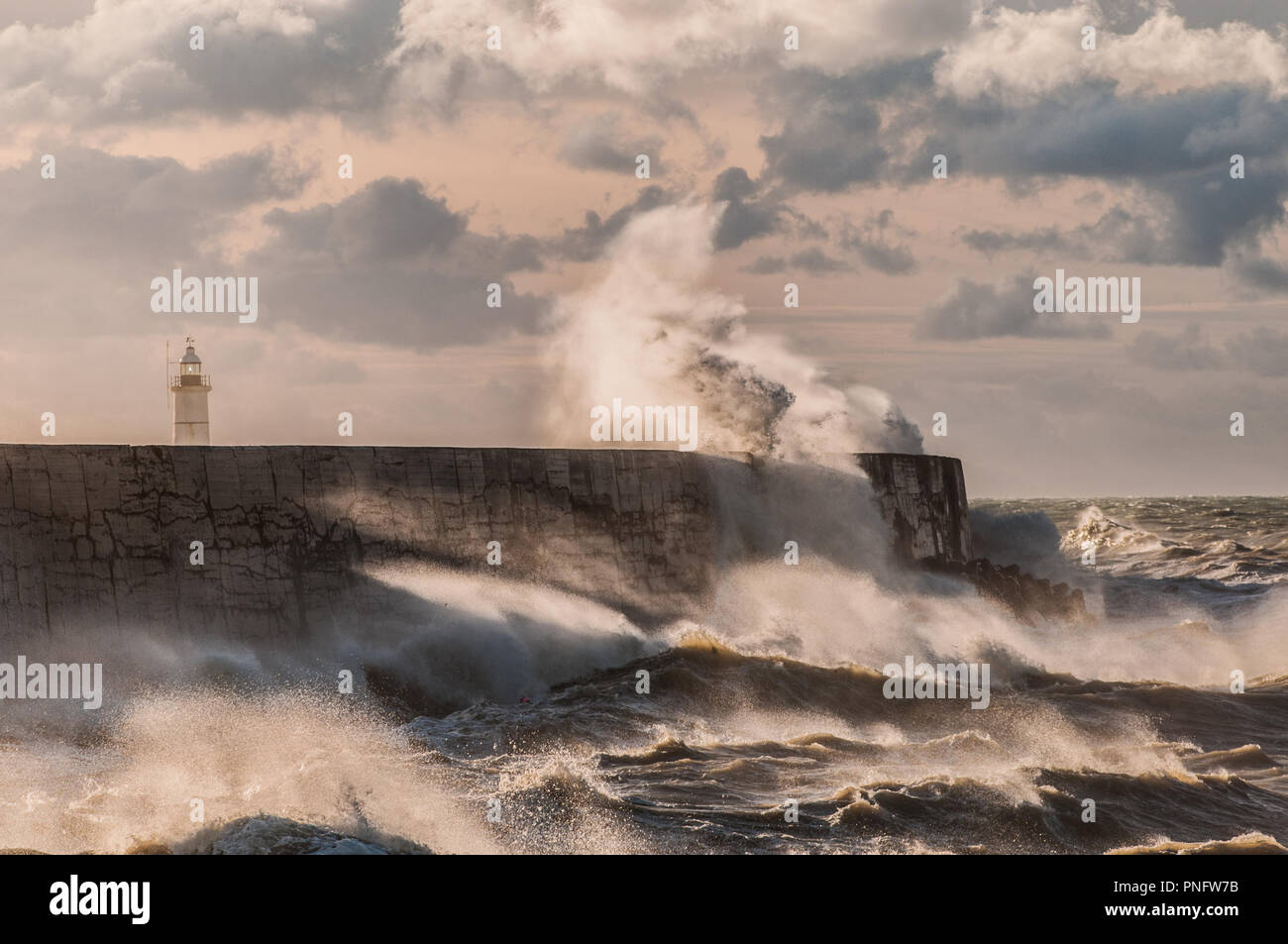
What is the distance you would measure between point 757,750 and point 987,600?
8333 millimetres

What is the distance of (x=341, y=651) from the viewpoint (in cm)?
1252

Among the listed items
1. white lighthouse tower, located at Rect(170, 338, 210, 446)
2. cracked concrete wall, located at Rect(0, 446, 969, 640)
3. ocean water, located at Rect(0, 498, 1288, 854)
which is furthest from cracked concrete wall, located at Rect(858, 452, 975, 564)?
white lighthouse tower, located at Rect(170, 338, 210, 446)

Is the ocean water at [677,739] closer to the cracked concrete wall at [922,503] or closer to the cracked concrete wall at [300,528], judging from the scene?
the cracked concrete wall at [300,528]

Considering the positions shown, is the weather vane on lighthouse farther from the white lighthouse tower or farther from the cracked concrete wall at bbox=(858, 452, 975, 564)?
the cracked concrete wall at bbox=(858, 452, 975, 564)

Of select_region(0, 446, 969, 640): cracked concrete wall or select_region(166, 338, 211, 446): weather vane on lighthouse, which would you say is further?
select_region(166, 338, 211, 446): weather vane on lighthouse

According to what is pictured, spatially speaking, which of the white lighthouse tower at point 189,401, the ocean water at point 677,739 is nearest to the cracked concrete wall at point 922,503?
the ocean water at point 677,739

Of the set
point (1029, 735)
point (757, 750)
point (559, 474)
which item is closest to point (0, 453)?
point (559, 474)

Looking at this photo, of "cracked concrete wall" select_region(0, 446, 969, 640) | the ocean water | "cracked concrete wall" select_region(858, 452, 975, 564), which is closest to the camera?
the ocean water

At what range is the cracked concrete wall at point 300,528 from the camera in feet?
38.0

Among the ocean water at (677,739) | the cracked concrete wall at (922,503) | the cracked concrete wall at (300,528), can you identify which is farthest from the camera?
the cracked concrete wall at (922,503)

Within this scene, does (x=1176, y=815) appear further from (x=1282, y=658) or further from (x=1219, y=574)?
(x=1219, y=574)

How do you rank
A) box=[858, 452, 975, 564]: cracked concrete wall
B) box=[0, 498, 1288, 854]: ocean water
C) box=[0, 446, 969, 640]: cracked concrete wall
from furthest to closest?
box=[858, 452, 975, 564]: cracked concrete wall, box=[0, 446, 969, 640]: cracked concrete wall, box=[0, 498, 1288, 854]: ocean water

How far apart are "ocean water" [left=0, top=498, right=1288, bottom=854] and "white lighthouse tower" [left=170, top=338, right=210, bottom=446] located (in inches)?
315

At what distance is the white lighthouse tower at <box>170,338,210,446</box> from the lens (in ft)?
65.8
